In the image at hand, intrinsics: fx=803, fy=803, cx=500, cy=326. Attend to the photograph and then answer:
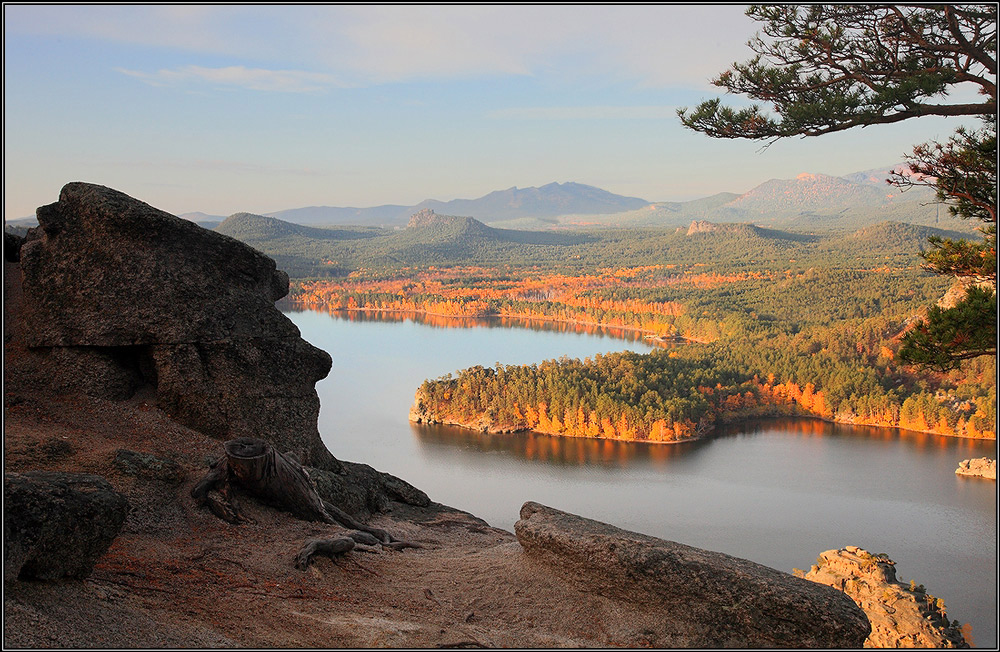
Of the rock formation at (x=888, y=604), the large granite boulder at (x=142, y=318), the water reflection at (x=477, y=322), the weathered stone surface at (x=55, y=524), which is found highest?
the large granite boulder at (x=142, y=318)

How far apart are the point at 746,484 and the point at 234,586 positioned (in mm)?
38917

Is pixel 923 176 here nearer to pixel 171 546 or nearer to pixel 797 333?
pixel 171 546

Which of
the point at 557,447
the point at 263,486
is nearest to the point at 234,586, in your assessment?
the point at 263,486

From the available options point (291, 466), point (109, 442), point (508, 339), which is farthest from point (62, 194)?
point (508, 339)

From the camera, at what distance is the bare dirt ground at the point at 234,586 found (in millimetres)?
5250

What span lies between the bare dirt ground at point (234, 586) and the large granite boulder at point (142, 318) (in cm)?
58

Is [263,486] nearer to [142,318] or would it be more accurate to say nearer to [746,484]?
[142,318]

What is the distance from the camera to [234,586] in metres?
6.34

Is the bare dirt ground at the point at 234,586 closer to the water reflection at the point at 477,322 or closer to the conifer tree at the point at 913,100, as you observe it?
the conifer tree at the point at 913,100

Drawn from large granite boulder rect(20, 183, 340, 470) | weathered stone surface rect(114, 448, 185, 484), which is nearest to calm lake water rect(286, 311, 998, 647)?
large granite boulder rect(20, 183, 340, 470)

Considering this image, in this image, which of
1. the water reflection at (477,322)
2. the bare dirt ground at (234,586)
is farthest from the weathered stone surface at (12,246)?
the water reflection at (477,322)

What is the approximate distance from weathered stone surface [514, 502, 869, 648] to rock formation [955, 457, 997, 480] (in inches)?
1702

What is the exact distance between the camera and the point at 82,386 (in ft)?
31.2

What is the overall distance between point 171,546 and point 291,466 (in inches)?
74.0
